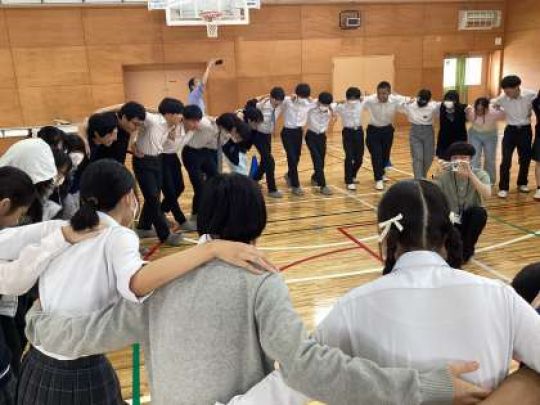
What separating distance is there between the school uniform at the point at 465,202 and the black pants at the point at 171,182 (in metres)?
2.93

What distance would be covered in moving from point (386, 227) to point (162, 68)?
12.6 metres

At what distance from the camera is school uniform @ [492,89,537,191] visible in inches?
275

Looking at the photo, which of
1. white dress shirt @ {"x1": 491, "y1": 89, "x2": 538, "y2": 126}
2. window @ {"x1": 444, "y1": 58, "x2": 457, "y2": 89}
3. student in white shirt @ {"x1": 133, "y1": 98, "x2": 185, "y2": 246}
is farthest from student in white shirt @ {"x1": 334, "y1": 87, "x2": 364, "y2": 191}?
window @ {"x1": 444, "y1": 58, "x2": 457, "y2": 89}

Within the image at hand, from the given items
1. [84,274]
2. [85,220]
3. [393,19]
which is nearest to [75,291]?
[84,274]

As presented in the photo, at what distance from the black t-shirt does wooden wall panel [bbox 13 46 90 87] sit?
812cm

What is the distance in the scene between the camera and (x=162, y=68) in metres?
13.0

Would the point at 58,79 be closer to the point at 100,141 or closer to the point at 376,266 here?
the point at 100,141

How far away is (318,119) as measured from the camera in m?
7.77

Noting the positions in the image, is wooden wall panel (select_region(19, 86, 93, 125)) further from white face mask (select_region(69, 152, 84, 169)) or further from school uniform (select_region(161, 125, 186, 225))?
white face mask (select_region(69, 152, 84, 169))

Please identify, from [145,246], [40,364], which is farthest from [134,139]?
[40,364]

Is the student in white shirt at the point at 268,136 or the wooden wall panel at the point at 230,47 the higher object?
the wooden wall panel at the point at 230,47

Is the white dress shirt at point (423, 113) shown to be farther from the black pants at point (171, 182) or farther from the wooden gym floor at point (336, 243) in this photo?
the black pants at point (171, 182)

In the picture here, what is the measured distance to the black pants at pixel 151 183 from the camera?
540 centimetres

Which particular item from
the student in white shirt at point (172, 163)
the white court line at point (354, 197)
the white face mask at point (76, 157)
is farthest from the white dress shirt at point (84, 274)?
the white court line at point (354, 197)
